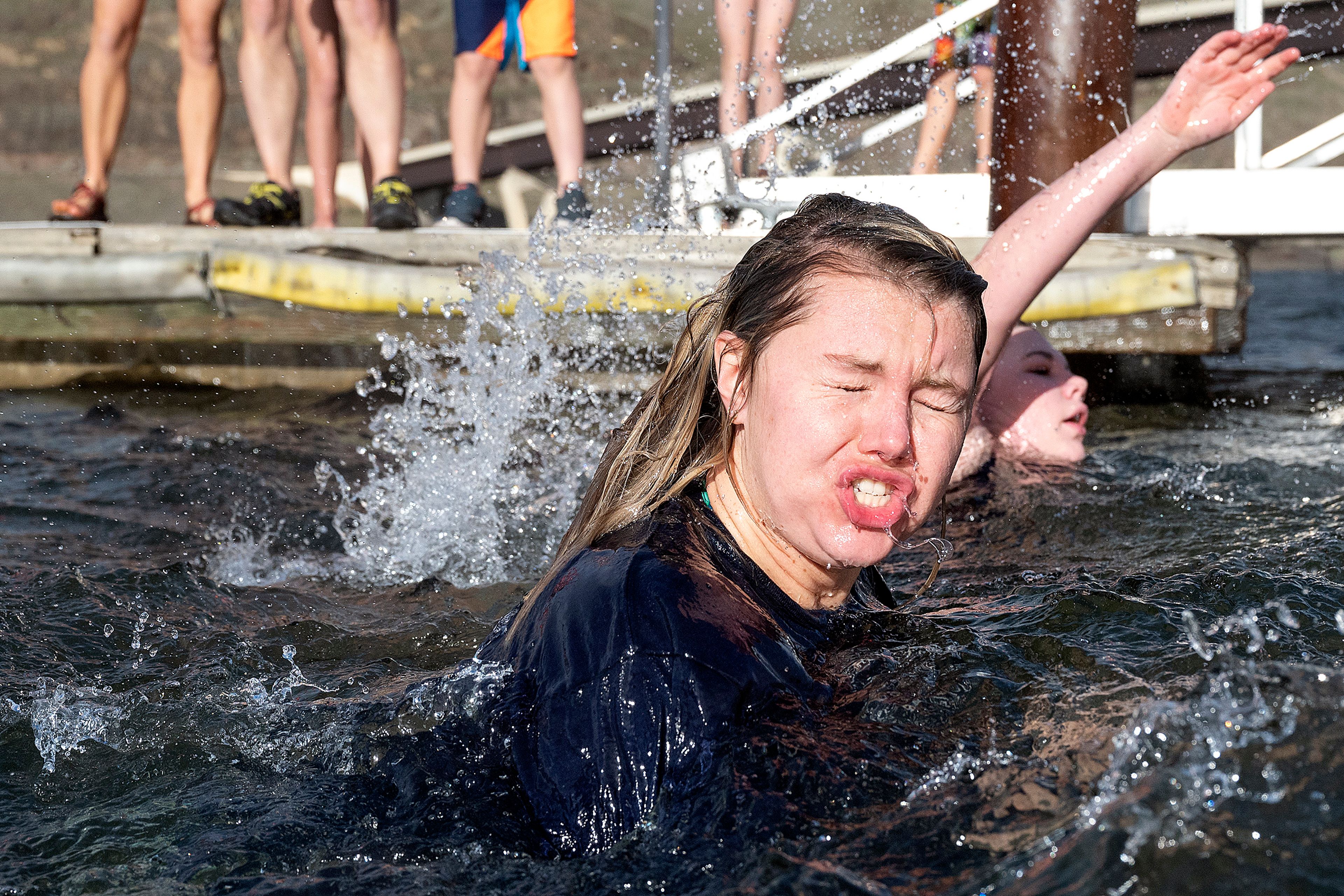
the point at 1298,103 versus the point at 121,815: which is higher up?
the point at 1298,103

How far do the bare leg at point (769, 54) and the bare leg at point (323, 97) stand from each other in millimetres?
1886

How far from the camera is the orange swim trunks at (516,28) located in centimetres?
514

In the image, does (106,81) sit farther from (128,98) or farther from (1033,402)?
(1033,402)

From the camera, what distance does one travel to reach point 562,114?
522 centimetres

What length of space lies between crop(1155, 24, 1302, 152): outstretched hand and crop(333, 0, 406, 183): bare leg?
133 inches

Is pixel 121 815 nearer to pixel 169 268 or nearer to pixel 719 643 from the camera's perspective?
pixel 719 643

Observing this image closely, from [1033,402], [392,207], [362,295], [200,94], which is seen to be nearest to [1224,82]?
[1033,402]

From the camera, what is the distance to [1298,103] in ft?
Result: 39.1

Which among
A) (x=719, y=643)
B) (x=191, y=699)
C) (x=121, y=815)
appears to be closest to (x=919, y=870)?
(x=719, y=643)

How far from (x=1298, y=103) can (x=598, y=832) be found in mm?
12565

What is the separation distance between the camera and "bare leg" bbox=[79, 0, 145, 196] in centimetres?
537

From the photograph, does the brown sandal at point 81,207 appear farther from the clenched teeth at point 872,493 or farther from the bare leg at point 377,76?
the clenched teeth at point 872,493

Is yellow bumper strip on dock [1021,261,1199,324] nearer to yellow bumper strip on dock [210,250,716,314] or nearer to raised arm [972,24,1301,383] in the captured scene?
yellow bumper strip on dock [210,250,716,314]

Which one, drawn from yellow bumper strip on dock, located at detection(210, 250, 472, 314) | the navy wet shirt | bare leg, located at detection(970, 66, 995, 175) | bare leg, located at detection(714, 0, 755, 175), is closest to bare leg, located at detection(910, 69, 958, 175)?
bare leg, located at detection(970, 66, 995, 175)
